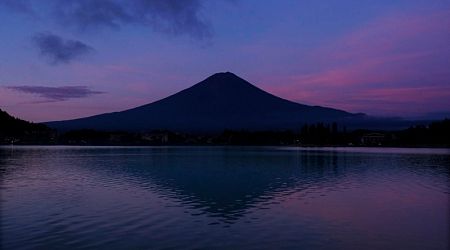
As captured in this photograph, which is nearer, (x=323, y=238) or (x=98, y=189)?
(x=323, y=238)

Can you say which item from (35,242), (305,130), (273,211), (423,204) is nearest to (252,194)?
(273,211)

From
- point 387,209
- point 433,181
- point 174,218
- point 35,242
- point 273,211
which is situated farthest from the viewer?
point 433,181

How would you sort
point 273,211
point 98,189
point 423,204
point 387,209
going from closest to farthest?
point 273,211, point 387,209, point 423,204, point 98,189

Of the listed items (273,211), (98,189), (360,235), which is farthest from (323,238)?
(98,189)

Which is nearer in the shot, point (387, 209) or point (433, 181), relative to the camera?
point (387, 209)

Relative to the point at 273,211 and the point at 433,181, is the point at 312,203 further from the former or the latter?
the point at 433,181

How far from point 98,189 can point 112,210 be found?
339 inches

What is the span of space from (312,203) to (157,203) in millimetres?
6932

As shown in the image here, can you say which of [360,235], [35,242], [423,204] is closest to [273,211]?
[360,235]

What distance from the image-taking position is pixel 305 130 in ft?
625

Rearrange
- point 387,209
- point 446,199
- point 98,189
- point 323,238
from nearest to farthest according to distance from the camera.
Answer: point 323,238, point 387,209, point 446,199, point 98,189

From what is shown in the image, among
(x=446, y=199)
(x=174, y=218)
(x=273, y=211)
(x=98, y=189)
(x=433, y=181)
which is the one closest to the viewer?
(x=174, y=218)

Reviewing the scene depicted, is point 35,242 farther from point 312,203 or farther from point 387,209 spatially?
point 387,209

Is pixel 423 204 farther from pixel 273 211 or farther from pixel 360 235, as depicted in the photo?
pixel 360 235
